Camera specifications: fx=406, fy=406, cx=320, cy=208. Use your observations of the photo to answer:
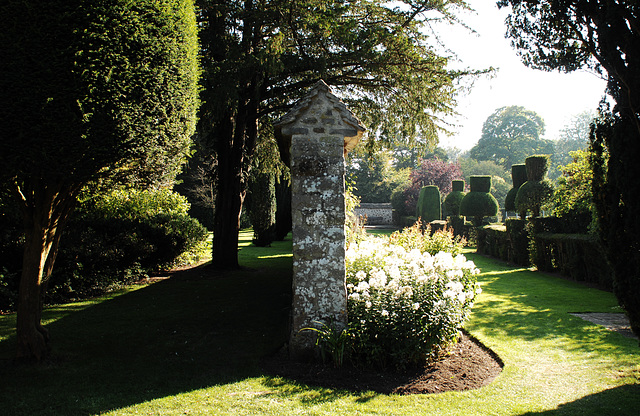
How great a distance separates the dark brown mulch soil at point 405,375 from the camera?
4.16 meters

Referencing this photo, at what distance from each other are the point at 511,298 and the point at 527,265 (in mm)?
6039

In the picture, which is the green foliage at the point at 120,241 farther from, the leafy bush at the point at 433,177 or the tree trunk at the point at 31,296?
the leafy bush at the point at 433,177

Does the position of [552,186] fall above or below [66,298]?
above

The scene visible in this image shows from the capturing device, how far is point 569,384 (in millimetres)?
4168

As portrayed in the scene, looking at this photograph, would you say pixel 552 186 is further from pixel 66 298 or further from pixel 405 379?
pixel 66 298

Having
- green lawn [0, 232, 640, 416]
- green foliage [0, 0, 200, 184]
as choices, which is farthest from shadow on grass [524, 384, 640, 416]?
green foliage [0, 0, 200, 184]

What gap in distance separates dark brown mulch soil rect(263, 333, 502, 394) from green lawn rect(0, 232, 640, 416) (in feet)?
0.49

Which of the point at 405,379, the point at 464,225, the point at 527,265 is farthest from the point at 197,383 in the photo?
the point at 464,225

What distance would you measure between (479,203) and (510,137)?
47.9 meters

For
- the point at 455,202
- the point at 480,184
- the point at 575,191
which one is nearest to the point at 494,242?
the point at 480,184

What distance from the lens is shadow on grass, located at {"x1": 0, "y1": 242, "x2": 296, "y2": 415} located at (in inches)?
160

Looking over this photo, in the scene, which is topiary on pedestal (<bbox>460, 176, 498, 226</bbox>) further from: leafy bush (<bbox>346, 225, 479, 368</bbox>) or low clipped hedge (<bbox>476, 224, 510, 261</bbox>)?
leafy bush (<bbox>346, 225, 479, 368</bbox>)

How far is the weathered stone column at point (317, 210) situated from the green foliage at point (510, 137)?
194ft

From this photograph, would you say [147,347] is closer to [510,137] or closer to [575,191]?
[575,191]
